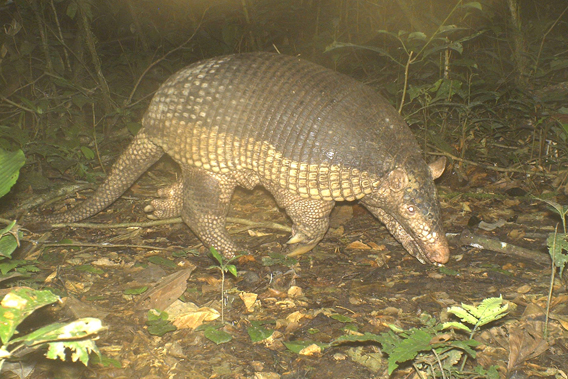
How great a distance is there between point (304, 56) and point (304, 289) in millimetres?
6414

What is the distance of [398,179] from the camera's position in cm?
465

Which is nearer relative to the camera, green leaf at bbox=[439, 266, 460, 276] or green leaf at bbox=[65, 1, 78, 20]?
green leaf at bbox=[439, 266, 460, 276]

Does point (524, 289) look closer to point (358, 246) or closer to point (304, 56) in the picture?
point (358, 246)

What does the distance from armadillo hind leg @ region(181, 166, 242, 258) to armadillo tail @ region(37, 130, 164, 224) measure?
51cm

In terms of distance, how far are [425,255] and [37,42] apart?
6.99 metres

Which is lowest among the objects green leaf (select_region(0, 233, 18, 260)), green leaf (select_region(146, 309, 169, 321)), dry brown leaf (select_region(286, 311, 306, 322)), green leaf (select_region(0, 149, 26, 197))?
dry brown leaf (select_region(286, 311, 306, 322))

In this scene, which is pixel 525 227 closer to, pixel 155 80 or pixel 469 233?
pixel 469 233

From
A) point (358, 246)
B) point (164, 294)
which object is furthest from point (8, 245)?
point (358, 246)

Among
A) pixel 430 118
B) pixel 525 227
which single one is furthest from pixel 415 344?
pixel 430 118

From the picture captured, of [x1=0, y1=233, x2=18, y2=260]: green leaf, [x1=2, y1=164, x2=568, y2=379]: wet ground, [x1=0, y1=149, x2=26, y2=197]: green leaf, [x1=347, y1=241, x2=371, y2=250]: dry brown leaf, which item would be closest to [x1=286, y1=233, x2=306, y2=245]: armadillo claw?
[x1=2, y1=164, x2=568, y2=379]: wet ground

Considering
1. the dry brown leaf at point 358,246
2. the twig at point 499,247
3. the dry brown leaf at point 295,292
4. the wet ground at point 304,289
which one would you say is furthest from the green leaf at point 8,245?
the twig at point 499,247

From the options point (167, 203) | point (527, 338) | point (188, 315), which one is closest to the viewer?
point (527, 338)

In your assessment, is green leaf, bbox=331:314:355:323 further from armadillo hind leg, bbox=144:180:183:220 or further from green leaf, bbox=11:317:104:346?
armadillo hind leg, bbox=144:180:183:220

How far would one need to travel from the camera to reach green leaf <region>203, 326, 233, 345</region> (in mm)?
3586
